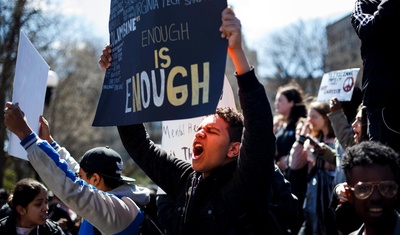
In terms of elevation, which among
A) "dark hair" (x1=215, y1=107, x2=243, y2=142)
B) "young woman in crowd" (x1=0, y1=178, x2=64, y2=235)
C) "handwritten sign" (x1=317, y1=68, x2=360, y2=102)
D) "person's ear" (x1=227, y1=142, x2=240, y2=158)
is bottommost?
"young woman in crowd" (x1=0, y1=178, x2=64, y2=235)

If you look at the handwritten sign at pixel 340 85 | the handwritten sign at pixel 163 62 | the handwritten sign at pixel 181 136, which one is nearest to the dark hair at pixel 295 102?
the handwritten sign at pixel 340 85

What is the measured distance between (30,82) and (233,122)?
157 centimetres

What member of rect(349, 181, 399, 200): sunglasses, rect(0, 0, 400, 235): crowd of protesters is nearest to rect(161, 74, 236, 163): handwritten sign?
rect(0, 0, 400, 235): crowd of protesters

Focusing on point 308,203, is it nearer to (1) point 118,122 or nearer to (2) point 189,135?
(2) point 189,135

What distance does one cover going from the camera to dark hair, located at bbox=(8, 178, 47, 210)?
627 cm

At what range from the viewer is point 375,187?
123 inches

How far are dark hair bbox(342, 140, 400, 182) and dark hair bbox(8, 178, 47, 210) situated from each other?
147 inches

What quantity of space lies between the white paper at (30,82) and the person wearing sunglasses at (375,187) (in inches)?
89.4

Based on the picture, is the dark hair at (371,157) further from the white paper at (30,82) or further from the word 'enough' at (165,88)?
the white paper at (30,82)

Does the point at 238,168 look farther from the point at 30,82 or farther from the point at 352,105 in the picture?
the point at 352,105

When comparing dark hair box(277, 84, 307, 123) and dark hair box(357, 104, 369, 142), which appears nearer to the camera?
dark hair box(357, 104, 369, 142)

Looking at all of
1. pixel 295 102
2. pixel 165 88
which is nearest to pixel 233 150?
pixel 165 88

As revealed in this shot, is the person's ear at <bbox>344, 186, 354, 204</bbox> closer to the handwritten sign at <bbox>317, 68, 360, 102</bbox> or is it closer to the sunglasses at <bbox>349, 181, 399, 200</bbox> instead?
the sunglasses at <bbox>349, 181, 399, 200</bbox>

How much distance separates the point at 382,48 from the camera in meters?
4.71
